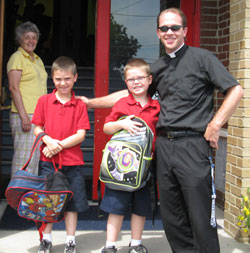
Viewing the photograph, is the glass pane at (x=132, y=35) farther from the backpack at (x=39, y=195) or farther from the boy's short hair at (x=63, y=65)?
the backpack at (x=39, y=195)

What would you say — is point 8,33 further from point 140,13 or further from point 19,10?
point 140,13

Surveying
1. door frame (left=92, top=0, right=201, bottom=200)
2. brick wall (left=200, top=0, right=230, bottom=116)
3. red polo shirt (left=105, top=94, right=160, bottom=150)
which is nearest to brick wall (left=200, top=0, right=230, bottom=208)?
brick wall (left=200, top=0, right=230, bottom=116)

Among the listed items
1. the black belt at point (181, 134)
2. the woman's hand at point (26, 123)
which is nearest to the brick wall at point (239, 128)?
the black belt at point (181, 134)

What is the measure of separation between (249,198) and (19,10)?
928 cm

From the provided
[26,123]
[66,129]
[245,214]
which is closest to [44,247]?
[66,129]

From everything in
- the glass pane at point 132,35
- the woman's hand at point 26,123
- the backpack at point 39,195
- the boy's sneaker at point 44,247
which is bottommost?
the boy's sneaker at point 44,247

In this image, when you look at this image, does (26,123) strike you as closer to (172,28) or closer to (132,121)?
(132,121)

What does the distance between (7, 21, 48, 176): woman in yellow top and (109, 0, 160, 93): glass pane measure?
794mm

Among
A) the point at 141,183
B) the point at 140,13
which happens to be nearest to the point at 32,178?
the point at 141,183

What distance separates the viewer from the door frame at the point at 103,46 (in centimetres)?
446

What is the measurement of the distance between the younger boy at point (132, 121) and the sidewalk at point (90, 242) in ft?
1.07

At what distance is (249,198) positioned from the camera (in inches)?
139

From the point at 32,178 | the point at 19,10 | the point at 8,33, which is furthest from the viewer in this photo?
the point at 19,10

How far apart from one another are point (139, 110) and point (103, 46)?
1.61 metres
